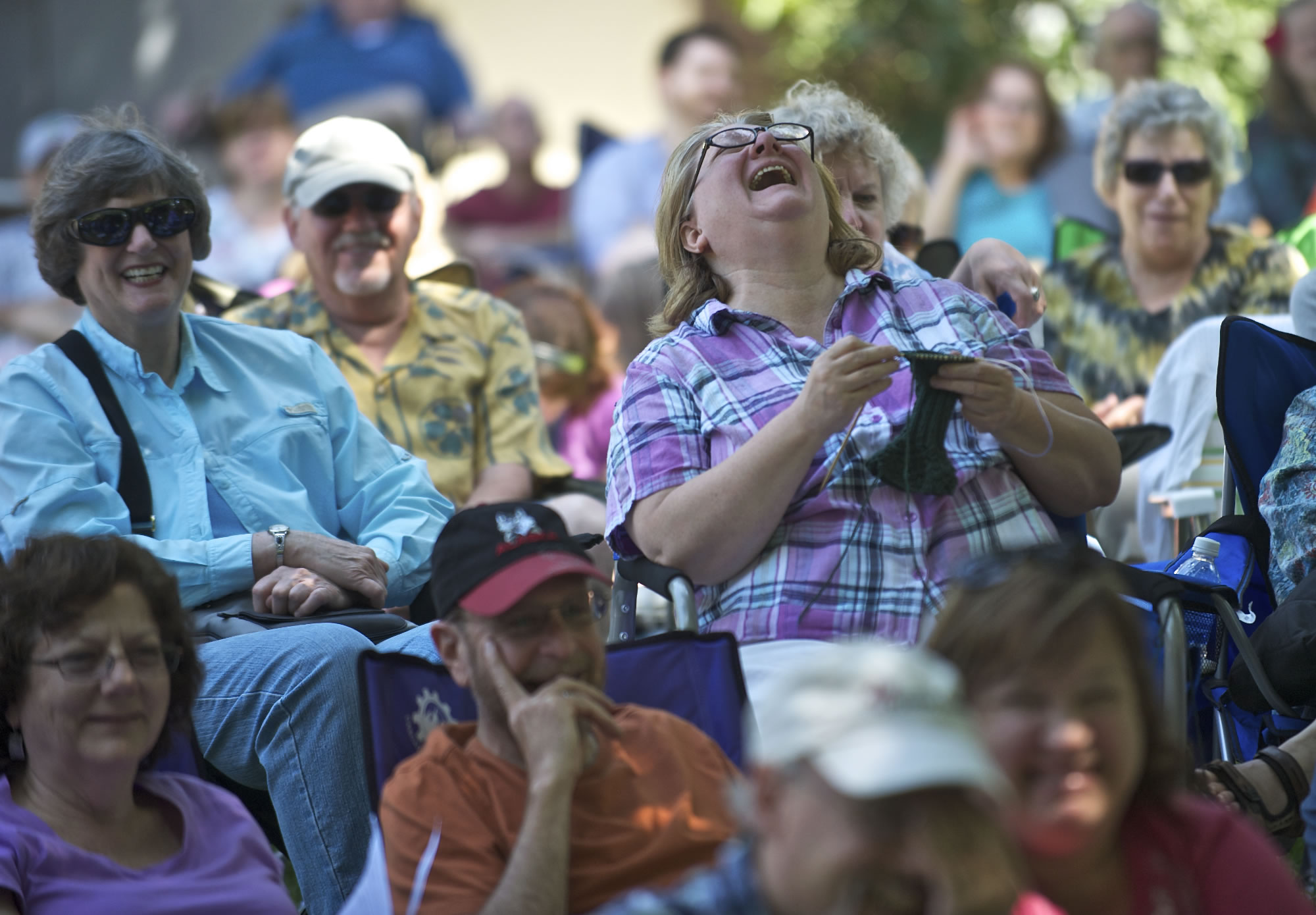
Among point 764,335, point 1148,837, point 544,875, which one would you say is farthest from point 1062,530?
point 544,875

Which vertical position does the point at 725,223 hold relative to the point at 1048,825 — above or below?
above

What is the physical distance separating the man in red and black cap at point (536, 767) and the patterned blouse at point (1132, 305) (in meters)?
3.37

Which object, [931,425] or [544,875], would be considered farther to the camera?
[931,425]

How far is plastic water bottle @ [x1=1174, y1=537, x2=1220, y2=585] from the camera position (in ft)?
11.2

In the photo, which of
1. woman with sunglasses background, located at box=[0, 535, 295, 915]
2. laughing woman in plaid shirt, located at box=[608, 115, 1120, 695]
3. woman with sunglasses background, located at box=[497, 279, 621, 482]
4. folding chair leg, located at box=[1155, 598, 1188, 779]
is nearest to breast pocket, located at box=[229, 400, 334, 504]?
laughing woman in plaid shirt, located at box=[608, 115, 1120, 695]

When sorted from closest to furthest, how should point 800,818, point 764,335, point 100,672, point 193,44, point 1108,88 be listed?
1. point 800,818
2. point 100,672
3. point 764,335
4. point 1108,88
5. point 193,44

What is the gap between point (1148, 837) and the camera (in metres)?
1.96

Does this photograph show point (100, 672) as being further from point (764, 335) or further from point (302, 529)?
point (764, 335)

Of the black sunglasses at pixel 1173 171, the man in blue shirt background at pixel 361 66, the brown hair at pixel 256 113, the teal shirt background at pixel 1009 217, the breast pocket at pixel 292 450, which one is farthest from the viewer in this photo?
the man in blue shirt background at pixel 361 66

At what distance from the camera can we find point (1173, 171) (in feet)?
17.5

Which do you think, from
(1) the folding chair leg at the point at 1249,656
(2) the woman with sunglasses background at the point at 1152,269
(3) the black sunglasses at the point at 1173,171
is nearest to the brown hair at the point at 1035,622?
(1) the folding chair leg at the point at 1249,656

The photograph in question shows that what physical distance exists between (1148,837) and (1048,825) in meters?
0.26

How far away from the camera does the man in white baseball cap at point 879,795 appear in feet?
4.79

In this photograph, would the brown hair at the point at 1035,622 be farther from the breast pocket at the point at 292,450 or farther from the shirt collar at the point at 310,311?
the shirt collar at the point at 310,311
